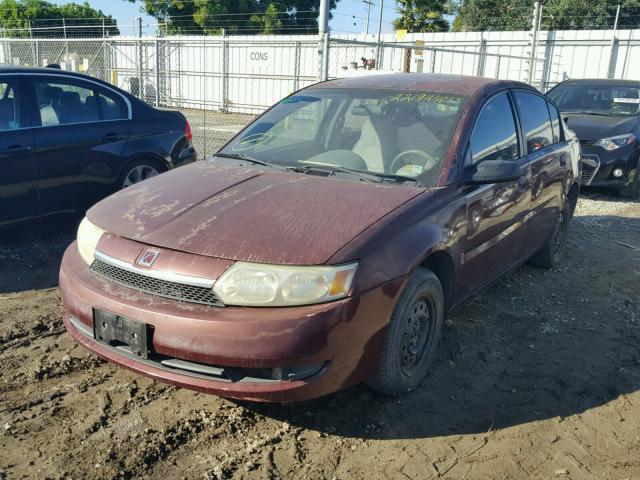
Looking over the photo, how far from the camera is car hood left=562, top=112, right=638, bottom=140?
8711mm

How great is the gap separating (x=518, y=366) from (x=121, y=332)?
7.80 feet

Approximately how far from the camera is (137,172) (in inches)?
244

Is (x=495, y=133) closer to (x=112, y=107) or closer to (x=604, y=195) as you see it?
(x=112, y=107)

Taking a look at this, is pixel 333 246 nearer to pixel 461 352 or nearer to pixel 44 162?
pixel 461 352

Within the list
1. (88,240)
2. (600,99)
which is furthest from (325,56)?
(88,240)

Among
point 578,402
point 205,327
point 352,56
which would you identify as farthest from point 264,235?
point 352,56

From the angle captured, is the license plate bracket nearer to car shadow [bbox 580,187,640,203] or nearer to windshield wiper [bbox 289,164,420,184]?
windshield wiper [bbox 289,164,420,184]

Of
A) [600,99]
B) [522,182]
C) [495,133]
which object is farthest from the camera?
[600,99]

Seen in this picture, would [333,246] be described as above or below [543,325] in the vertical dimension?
above

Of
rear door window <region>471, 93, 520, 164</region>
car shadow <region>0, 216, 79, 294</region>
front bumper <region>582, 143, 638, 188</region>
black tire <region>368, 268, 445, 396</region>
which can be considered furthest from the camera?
front bumper <region>582, 143, 638, 188</region>

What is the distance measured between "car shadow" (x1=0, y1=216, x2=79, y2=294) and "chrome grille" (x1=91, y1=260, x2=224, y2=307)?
2.13m

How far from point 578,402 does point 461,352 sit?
0.76 m

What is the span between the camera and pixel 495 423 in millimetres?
Answer: 3139

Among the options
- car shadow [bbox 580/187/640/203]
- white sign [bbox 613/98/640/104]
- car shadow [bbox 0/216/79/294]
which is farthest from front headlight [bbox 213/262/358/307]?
white sign [bbox 613/98/640/104]
